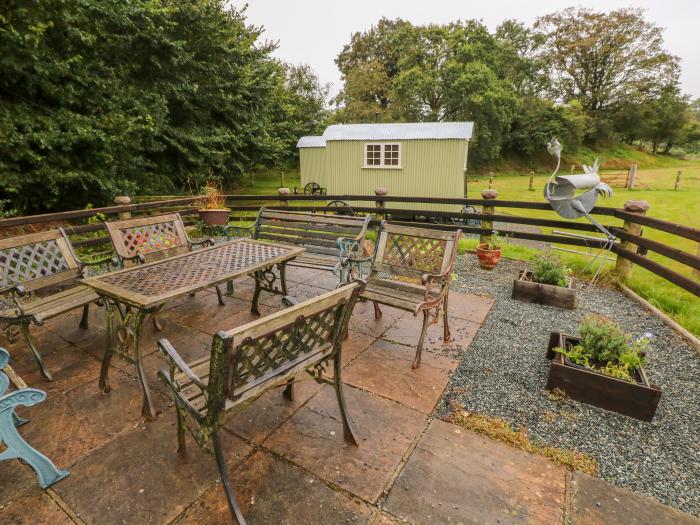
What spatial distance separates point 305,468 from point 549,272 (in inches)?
139

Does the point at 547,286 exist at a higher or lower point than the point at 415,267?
lower

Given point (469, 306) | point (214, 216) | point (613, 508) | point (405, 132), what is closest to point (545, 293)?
point (469, 306)

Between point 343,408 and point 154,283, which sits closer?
point 343,408

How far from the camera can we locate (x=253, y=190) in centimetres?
1811

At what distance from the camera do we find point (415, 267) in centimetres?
343

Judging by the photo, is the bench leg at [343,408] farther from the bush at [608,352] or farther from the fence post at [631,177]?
the fence post at [631,177]

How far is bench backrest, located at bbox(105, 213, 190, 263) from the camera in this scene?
11.7ft

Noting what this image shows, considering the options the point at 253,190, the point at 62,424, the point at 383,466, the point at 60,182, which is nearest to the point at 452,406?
the point at 383,466

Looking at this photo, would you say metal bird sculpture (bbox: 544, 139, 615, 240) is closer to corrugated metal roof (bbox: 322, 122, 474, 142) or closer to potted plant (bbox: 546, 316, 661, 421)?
potted plant (bbox: 546, 316, 661, 421)

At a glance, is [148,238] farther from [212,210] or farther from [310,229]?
[212,210]

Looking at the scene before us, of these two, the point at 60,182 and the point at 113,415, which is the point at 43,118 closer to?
the point at 60,182

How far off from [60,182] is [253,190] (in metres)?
11.2

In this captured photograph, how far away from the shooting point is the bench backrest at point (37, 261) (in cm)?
298

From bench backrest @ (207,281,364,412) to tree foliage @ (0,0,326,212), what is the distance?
730 cm
